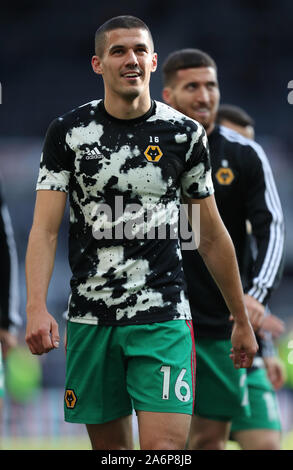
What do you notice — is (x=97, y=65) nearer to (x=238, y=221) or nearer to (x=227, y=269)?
(x=227, y=269)

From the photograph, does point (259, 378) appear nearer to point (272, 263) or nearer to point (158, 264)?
point (272, 263)

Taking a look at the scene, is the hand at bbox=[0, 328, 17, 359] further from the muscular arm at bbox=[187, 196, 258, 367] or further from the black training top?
the muscular arm at bbox=[187, 196, 258, 367]

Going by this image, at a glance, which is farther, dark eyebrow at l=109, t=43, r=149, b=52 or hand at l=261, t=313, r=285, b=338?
hand at l=261, t=313, r=285, b=338

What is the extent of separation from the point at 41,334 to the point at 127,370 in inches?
17.6

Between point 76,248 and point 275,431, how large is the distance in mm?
2081

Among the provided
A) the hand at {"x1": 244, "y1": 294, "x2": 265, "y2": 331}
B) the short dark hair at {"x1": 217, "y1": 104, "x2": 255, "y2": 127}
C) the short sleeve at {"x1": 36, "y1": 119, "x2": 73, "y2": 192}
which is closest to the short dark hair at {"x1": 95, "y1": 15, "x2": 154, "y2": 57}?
the short sleeve at {"x1": 36, "y1": 119, "x2": 73, "y2": 192}

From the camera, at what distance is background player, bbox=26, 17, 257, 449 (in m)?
3.29

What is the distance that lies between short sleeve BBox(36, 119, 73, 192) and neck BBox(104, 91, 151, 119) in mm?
223

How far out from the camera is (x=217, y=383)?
4.54 meters

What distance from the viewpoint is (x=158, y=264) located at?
335 centimetres

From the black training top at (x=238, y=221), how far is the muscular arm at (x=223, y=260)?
2.52 feet

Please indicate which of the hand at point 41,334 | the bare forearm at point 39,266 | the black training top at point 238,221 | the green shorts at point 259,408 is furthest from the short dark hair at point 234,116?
the hand at point 41,334

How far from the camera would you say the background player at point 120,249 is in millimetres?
3287

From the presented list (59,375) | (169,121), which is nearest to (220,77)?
(59,375)
